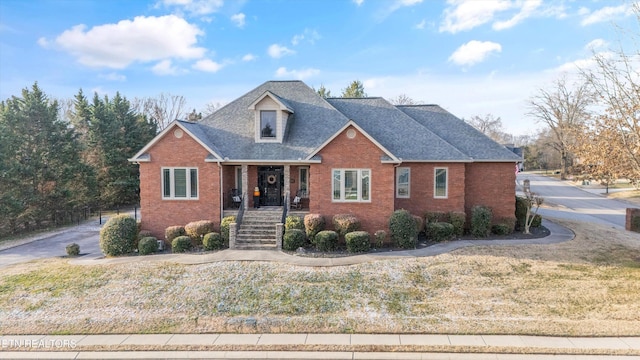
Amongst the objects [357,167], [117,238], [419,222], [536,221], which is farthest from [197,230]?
[536,221]

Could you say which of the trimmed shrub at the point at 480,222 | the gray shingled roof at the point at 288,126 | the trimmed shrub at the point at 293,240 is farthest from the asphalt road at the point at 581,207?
the trimmed shrub at the point at 293,240

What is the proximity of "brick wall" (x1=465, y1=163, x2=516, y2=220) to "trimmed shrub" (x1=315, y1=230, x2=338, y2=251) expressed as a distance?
8938 mm

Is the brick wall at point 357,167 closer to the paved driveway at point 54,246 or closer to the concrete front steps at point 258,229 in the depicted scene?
the concrete front steps at point 258,229

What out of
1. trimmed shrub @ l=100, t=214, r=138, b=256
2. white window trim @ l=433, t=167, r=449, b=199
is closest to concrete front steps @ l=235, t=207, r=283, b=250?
trimmed shrub @ l=100, t=214, r=138, b=256

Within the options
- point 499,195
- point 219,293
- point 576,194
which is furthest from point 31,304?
point 576,194

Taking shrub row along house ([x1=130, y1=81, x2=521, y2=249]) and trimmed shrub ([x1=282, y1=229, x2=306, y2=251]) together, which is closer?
trimmed shrub ([x1=282, y1=229, x2=306, y2=251])

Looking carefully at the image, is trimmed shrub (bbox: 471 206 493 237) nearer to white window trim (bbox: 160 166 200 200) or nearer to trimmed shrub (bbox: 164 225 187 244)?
white window trim (bbox: 160 166 200 200)

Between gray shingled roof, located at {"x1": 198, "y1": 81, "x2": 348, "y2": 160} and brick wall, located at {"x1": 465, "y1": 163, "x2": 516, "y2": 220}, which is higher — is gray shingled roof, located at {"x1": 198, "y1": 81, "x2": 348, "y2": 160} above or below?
above

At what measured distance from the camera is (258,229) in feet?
59.0

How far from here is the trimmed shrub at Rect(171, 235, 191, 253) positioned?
1703 centimetres

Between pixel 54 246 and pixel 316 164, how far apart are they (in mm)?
17248

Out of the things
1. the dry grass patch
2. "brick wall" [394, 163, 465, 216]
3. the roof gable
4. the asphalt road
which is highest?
the roof gable

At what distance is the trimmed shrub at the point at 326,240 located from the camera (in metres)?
16.6

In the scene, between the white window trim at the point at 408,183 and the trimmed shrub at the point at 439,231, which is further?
the white window trim at the point at 408,183
